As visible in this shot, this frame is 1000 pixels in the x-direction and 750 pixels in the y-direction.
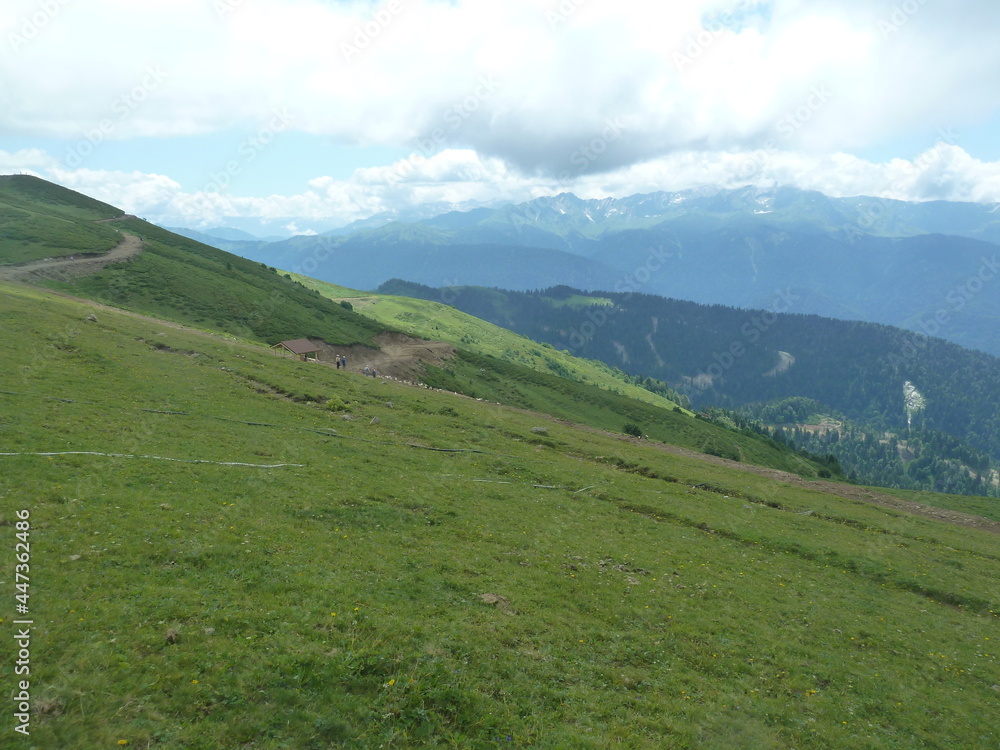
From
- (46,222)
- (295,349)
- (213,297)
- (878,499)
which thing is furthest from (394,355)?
(878,499)

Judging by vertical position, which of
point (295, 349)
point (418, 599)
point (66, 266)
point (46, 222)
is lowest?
point (418, 599)

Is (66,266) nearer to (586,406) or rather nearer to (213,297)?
(213,297)

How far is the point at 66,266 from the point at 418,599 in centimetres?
9107

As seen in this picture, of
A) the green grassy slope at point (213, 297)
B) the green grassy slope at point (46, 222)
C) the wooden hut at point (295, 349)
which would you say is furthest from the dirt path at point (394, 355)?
the green grassy slope at point (46, 222)

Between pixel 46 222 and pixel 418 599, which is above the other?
pixel 46 222

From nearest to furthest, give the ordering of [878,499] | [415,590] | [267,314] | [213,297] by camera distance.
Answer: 1. [415,590]
2. [878,499]
3. [213,297]
4. [267,314]

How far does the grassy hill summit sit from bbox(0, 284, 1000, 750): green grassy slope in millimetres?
103

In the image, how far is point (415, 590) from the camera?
1886 cm

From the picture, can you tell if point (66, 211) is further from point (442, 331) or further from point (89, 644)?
point (89, 644)

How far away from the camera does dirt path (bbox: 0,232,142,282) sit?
70.6 m

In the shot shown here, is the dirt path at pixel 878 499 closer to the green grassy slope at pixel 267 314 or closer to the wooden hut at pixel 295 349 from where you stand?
the green grassy slope at pixel 267 314

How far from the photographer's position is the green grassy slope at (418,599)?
41.3 ft

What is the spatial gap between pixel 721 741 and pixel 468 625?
26.5 feet

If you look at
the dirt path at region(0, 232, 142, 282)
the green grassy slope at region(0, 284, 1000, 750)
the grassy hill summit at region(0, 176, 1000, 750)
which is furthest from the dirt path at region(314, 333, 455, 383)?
the green grassy slope at region(0, 284, 1000, 750)
